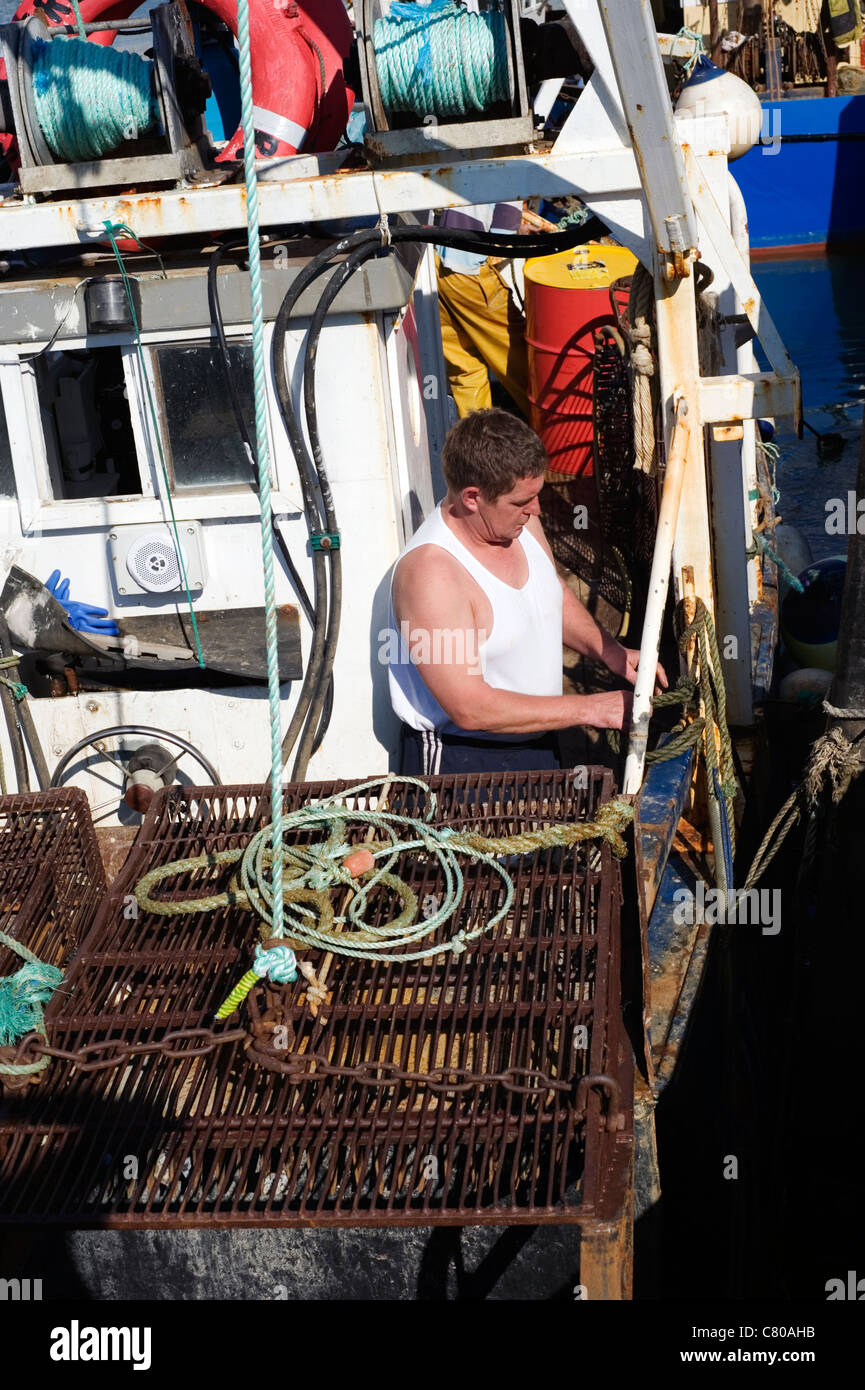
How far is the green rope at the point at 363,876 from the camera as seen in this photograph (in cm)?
301

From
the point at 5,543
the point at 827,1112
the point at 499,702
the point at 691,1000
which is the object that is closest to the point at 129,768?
the point at 5,543

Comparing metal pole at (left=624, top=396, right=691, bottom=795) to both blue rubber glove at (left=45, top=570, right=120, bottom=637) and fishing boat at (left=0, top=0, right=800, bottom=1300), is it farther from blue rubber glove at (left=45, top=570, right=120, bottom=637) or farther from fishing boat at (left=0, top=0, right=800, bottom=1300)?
blue rubber glove at (left=45, top=570, right=120, bottom=637)

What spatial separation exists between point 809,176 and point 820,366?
703cm

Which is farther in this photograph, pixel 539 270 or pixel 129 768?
pixel 539 270

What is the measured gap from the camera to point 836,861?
4996 millimetres

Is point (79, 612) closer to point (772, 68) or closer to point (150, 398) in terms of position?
point (150, 398)

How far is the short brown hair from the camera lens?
13.7ft

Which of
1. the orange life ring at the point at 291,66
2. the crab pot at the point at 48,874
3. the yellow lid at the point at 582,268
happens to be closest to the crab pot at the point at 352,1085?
the crab pot at the point at 48,874

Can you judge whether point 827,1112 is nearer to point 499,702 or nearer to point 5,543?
point 499,702

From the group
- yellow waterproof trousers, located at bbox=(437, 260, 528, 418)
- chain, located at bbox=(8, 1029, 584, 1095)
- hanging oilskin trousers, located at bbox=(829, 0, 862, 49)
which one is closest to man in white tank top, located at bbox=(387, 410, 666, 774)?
chain, located at bbox=(8, 1029, 584, 1095)

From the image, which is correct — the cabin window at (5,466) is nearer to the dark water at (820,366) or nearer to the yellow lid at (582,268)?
the yellow lid at (582,268)

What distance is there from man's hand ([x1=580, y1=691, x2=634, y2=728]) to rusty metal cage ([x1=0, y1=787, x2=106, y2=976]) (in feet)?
5.61

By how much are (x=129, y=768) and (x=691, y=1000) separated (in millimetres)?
2370

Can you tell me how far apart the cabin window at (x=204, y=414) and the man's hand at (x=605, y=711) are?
1656mm
